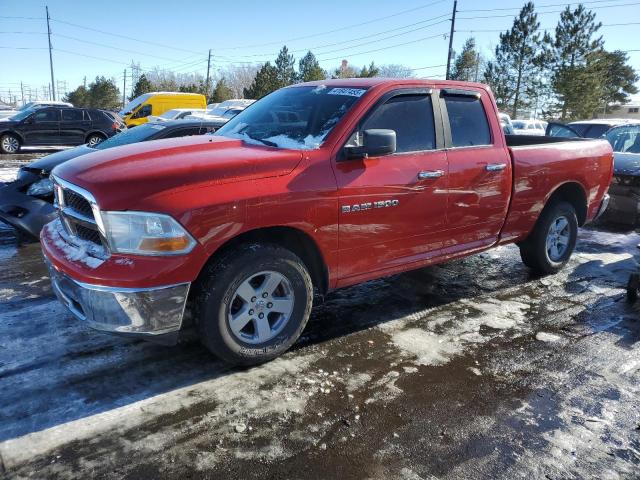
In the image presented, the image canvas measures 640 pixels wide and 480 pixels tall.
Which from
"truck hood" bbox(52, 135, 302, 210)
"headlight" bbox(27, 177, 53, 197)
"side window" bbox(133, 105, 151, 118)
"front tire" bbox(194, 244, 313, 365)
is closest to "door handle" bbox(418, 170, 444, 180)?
"truck hood" bbox(52, 135, 302, 210)

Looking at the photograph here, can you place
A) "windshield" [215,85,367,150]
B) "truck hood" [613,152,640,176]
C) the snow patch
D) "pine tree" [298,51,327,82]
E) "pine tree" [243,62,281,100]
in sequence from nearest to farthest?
"windshield" [215,85,367,150]
the snow patch
"truck hood" [613,152,640,176]
"pine tree" [243,62,281,100]
"pine tree" [298,51,327,82]

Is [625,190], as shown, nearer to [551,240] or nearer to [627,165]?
→ [627,165]

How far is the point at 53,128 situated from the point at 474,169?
54.1 feet

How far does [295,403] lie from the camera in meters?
3.04

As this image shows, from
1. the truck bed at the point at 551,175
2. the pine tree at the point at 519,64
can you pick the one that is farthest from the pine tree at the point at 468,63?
the truck bed at the point at 551,175

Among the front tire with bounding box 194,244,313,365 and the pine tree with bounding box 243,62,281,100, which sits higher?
the pine tree with bounding box 243,62,281,100

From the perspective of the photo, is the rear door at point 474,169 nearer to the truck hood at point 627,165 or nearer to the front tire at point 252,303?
the front tire at point 252,303

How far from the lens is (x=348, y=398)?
311 centimetres

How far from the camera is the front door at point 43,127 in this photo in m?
A: 16.7

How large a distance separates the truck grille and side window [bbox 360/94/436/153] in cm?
195

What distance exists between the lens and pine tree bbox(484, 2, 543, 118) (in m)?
41.2

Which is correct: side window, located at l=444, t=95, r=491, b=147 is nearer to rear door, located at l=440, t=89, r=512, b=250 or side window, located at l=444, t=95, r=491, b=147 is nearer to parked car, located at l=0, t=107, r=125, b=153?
rear door, located at l=440, t=89, r=512, b=250

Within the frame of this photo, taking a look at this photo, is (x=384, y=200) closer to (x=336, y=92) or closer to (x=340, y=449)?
(x=336, y=92)

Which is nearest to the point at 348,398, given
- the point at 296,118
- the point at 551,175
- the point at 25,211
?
the point at 296,118
